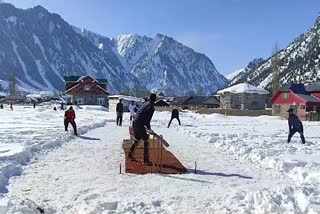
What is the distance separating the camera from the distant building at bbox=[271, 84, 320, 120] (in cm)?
6481

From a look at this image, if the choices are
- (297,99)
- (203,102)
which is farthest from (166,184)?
(203,102)

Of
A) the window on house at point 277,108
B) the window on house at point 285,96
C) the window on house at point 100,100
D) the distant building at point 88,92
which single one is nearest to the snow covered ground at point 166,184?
the window on house at point 285,96

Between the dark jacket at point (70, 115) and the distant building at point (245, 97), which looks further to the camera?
the distant building at point (245, 97)

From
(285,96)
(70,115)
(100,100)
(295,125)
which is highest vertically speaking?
(285,96)

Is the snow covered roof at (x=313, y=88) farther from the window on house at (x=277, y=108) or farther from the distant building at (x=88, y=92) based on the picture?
the distant building at (x=88, y=92)

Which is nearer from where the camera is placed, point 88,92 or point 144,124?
point 144,124

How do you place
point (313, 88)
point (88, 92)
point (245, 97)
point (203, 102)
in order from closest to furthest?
point (313, 88)
point (245, 97)
point (88, 92)
point (203, 102)

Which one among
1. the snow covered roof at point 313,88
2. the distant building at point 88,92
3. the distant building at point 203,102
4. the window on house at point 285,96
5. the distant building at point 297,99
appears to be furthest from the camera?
the distant building at point 203,102

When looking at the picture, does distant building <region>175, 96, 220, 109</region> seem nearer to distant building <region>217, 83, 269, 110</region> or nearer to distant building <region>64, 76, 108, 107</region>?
distant building <region>64, 76, 108, 107</region>

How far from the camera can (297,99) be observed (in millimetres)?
66000

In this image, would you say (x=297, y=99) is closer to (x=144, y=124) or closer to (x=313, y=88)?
(x=313, y=88)

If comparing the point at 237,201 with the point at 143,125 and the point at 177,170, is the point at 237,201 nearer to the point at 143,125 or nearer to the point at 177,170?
the point at 177,170

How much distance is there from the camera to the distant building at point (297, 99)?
64.8m

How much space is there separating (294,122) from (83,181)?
12.1 meters
